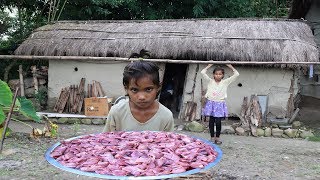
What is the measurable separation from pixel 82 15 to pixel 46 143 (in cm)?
882

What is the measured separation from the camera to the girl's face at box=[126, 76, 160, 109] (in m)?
2.86

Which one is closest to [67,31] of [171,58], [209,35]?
[171,58]

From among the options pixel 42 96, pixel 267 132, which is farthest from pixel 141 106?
pixel 42 96

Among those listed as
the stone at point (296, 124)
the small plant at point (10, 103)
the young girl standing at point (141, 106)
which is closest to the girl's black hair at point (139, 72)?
the young girl standing at point (141, 106)

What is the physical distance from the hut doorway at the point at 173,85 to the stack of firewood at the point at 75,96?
2.15 metres

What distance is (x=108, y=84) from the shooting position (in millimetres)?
11242

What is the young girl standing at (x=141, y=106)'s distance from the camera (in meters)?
2.86

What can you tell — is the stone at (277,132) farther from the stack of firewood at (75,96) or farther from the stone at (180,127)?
the stack of firewood at (75,96)

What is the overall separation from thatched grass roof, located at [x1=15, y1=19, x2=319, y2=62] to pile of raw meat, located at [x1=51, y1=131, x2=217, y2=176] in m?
7.57

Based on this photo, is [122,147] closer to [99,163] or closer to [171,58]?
[99,163]

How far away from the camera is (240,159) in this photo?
7.05 m

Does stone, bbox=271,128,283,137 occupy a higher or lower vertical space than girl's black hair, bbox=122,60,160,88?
lower

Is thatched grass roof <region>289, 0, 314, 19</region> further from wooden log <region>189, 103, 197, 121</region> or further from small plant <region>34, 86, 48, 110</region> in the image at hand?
small plant <region>34, 86, 48, 110</region>

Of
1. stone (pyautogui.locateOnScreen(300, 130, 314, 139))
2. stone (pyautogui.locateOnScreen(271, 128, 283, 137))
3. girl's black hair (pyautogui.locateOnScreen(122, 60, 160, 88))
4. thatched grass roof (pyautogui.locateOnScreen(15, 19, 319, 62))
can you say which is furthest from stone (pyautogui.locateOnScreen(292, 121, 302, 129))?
girl's black hair (pyautogui.locateOnScreen(122, 60, 160, 88))
